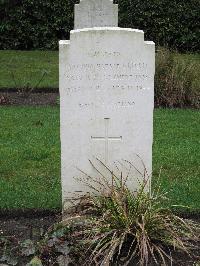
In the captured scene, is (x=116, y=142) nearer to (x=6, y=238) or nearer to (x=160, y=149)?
(x=6, y=238)

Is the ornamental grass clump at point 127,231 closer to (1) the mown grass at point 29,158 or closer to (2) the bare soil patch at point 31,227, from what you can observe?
(2) the bare soil patch at point 31,227

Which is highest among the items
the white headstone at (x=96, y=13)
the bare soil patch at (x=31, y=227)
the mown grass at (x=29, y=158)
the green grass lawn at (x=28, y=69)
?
the white headstone at (x=96, y=13)

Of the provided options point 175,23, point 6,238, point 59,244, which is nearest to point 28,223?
point 6,238

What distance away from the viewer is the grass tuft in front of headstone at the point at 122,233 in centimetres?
465

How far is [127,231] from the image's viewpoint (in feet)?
15.4

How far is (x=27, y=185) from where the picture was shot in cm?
668

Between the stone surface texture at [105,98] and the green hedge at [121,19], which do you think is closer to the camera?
the stone surface texture at [105,98]

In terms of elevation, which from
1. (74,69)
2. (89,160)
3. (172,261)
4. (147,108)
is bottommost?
(172,261)

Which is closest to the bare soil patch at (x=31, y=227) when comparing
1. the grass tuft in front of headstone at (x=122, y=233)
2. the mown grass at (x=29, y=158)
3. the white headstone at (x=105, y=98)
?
the grass tuft in front of headstone at (x=122, y=233)

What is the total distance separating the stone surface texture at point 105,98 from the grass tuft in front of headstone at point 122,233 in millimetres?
342

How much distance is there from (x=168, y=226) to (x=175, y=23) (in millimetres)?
13863

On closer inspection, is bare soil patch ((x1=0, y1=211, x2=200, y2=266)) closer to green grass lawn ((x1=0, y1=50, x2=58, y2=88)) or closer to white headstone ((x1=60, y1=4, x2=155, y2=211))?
white headstone ((x1=60, y1=4, x2=155, y2=211))

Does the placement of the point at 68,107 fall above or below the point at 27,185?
above

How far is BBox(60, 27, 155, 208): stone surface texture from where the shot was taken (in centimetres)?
509
